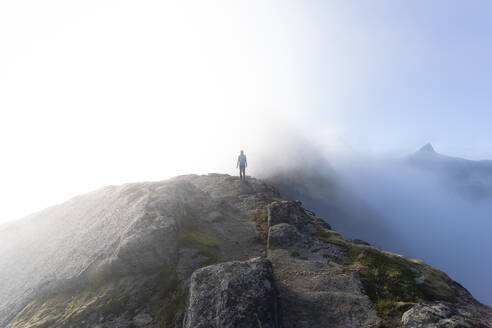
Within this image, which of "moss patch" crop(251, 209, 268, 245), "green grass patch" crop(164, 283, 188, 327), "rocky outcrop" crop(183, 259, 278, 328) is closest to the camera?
"rocky outcrop" crop(183, 259, 278, 328)

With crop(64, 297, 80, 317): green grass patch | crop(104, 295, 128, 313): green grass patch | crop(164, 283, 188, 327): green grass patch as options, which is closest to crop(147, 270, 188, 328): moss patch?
crop(164, 283, 188, 327): green grass patch

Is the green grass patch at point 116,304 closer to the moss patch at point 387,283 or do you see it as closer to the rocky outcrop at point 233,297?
the rocky outcrop at point 233,297

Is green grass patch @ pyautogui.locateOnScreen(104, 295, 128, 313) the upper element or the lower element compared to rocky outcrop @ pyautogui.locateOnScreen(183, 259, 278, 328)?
lower

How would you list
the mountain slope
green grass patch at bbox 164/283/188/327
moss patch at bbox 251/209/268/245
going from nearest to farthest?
the mountain slope < green grass patch at bbox 164/283/188/327 < moss patch at bbox 251/209/268/245

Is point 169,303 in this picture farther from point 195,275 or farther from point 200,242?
point 200,242

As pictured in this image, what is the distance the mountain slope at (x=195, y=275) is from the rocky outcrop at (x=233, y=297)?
0.17 feet

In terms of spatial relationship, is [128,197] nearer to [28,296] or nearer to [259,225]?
[28,296]

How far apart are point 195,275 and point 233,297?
283 cm

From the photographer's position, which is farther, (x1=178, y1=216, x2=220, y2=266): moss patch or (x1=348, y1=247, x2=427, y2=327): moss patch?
(x1=178, y1=216, x2=220, y2=266): moss patch

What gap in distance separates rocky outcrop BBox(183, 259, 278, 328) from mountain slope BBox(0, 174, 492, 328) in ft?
0.17

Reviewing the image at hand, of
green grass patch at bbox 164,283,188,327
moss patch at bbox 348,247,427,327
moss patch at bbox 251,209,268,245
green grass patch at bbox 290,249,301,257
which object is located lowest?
moss patch at bbox 348,247,427,327

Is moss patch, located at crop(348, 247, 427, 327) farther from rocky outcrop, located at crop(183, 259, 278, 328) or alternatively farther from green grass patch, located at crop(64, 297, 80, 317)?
green grass patch, located at crop(64, 297, 80, 317)

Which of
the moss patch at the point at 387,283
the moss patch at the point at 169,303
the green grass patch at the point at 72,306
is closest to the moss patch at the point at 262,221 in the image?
the moss patch at the point at 387,283

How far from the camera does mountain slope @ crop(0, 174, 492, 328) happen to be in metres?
10.6
